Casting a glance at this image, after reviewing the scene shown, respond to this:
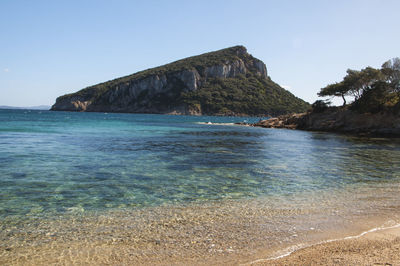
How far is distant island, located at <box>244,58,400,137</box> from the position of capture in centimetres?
5153

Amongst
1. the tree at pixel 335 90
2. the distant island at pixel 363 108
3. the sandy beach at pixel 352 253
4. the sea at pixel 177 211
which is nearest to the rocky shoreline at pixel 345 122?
the distant island at pixel 363 108

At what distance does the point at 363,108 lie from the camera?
56.1 meters

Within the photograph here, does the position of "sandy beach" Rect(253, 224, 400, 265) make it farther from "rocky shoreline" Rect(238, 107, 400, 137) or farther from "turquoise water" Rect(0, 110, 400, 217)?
"rocky shoreline" Rect(238, 107, 400, 137)

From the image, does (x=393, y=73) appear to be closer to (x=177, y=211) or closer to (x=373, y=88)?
(x=373, y=88)

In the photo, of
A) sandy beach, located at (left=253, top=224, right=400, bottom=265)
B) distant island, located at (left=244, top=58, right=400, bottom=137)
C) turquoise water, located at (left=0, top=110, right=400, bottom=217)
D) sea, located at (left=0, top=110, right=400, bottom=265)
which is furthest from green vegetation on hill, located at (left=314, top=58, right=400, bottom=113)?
sandy beach, located at (left=253, top=224, right=400, bottom=265)

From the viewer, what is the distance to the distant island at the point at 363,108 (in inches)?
2029

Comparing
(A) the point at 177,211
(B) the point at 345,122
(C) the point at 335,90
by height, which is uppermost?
(C) the point at 335,90

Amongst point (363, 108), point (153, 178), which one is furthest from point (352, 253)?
point (363, 108)

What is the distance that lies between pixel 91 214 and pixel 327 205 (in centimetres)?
791

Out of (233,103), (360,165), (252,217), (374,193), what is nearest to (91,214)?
(252,217)

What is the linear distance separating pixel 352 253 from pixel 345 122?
61.5 m

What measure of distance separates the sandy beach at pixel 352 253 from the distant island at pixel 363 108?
51145mm

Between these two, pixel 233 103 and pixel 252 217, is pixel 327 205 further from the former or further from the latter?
pixel 233 103

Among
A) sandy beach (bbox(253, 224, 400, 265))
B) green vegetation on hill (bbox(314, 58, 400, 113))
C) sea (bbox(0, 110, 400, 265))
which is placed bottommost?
sea (bbox(0, 110, 400, 265))
